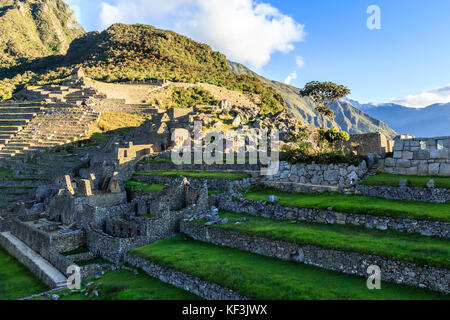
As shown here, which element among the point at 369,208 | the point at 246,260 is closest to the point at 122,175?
the point at 246,260

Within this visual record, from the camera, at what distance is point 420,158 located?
13.7 m

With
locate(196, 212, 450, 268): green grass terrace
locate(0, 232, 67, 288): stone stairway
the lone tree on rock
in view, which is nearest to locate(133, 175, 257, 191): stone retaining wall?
locate(196, 212, 450, 268): green grass terrace

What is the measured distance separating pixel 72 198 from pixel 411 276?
668 inches

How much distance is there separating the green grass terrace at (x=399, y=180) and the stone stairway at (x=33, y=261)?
1269 cm

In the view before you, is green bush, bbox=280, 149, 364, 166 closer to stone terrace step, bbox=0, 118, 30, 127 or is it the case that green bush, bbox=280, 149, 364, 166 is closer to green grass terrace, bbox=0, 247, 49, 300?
green grass terrace, bbox=0, 247, 49, 300

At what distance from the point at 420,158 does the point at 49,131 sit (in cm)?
4469

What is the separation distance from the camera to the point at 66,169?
32.8 metres

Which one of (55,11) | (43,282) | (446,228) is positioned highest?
(55,11)

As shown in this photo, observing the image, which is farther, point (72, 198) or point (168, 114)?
point (168, 114)

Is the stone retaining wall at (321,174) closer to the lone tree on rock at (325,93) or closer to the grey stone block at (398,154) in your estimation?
the grey stone block at (398,154)

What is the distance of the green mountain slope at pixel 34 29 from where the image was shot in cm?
12206

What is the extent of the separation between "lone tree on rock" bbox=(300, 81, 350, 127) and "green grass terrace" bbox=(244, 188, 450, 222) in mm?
19807

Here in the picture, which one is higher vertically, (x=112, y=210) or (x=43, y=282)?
(x=112, y=210)
